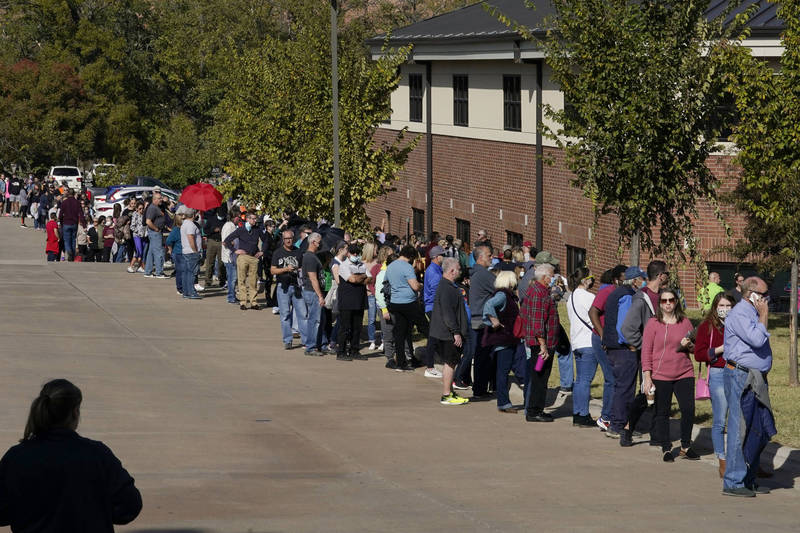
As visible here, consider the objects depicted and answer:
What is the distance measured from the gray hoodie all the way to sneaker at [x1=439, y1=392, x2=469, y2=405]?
278 centimetres

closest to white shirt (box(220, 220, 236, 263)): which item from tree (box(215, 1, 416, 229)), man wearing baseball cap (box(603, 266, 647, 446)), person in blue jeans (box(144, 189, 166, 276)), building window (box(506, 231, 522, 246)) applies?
person in blue jeans (box(144, 189, 166, 276))

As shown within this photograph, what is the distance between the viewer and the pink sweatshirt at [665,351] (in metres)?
11.9

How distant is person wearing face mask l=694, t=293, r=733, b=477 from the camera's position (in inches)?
448

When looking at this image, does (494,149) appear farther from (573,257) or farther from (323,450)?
(323,450)

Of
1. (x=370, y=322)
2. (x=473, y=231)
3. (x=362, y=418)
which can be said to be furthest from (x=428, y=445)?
(x=473, y=231)

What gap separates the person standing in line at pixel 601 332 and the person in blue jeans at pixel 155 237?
44.4 feet

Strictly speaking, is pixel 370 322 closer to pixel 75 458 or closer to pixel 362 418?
pixel 362 418

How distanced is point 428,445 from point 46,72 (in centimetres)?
5615

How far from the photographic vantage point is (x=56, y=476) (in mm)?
5617

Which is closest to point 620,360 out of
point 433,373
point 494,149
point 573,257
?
point 433,373

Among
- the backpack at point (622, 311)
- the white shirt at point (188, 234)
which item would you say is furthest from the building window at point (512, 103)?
the backpack at point (622, 311)

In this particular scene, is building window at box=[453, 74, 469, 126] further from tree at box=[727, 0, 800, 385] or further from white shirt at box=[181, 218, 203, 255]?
tree at box=[727, 0, 800, 385]

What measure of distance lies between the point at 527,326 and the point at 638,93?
549 cm

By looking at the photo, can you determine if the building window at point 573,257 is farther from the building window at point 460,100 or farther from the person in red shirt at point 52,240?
the person in red shirt at point 52,240
